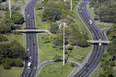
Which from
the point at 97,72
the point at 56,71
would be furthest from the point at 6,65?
the point at 97,72

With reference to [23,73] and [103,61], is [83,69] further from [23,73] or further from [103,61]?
[23,73]

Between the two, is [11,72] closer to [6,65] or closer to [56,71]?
[6,65]

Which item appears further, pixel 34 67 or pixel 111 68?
pixel 34 67

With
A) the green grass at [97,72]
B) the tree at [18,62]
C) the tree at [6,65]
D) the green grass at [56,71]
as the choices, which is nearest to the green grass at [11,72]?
the tree at [6,65]

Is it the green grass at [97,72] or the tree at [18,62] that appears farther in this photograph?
the tree at [18,62]

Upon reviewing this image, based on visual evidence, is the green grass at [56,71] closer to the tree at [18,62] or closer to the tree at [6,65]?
the tree at [18,62]

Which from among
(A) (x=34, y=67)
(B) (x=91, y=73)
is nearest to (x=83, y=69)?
(B) (x=91, y=73)

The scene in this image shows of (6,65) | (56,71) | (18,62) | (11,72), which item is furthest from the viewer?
(18,62)

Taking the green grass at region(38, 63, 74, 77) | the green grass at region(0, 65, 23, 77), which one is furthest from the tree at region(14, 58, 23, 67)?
the green grass at region(38, 63, 74, 77)
